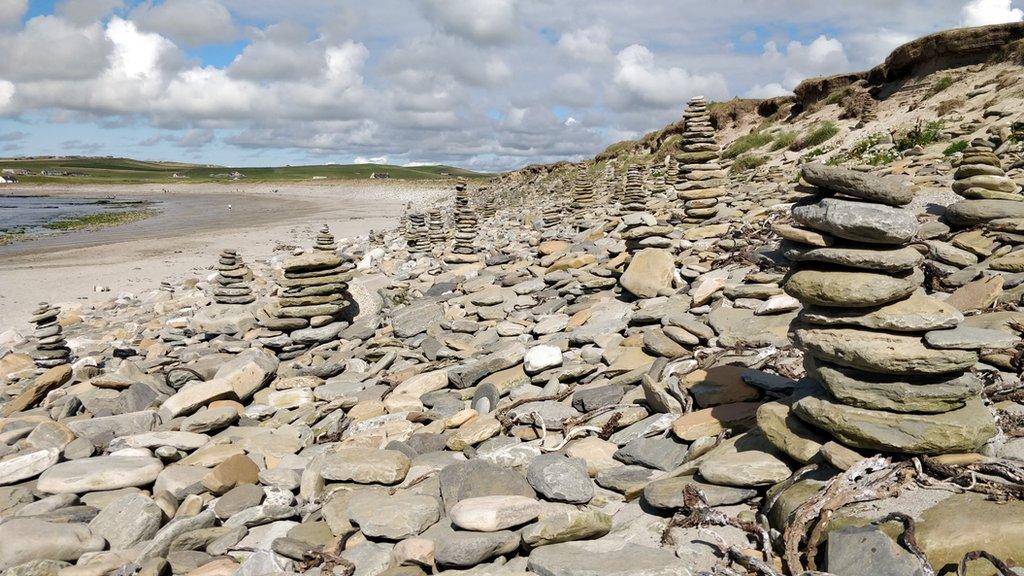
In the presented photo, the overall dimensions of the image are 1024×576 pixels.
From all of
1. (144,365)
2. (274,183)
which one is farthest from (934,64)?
(274,183)

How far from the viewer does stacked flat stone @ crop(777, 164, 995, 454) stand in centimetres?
412

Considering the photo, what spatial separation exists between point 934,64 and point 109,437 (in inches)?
1454

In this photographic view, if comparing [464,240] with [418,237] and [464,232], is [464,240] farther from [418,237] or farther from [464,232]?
[418,237]

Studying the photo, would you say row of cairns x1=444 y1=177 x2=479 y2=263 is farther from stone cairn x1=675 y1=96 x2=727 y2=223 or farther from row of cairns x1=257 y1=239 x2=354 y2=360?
stone cairn x1=675 y1=96 x2=727 y2=223

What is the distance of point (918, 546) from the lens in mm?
3418

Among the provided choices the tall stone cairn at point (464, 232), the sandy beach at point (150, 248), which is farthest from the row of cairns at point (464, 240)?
the sandy beach at point (150, 248)

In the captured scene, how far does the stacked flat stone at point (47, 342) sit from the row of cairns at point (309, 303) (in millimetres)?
4370

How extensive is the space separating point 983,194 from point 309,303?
13555 mm

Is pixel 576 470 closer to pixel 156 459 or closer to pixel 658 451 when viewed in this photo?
pixel 658 451

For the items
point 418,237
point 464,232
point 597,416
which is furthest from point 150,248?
point 597,416

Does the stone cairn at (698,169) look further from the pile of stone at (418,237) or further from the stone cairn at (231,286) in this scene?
the stone cairn at (231,286)

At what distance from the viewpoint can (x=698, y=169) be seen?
1596 cm

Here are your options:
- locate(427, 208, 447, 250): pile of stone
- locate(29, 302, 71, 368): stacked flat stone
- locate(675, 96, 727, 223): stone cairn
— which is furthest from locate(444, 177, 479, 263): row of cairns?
locate(29, 302, 71, 368): stacked flat stone

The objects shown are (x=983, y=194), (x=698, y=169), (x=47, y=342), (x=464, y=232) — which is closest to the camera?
(x=983, y=194)
